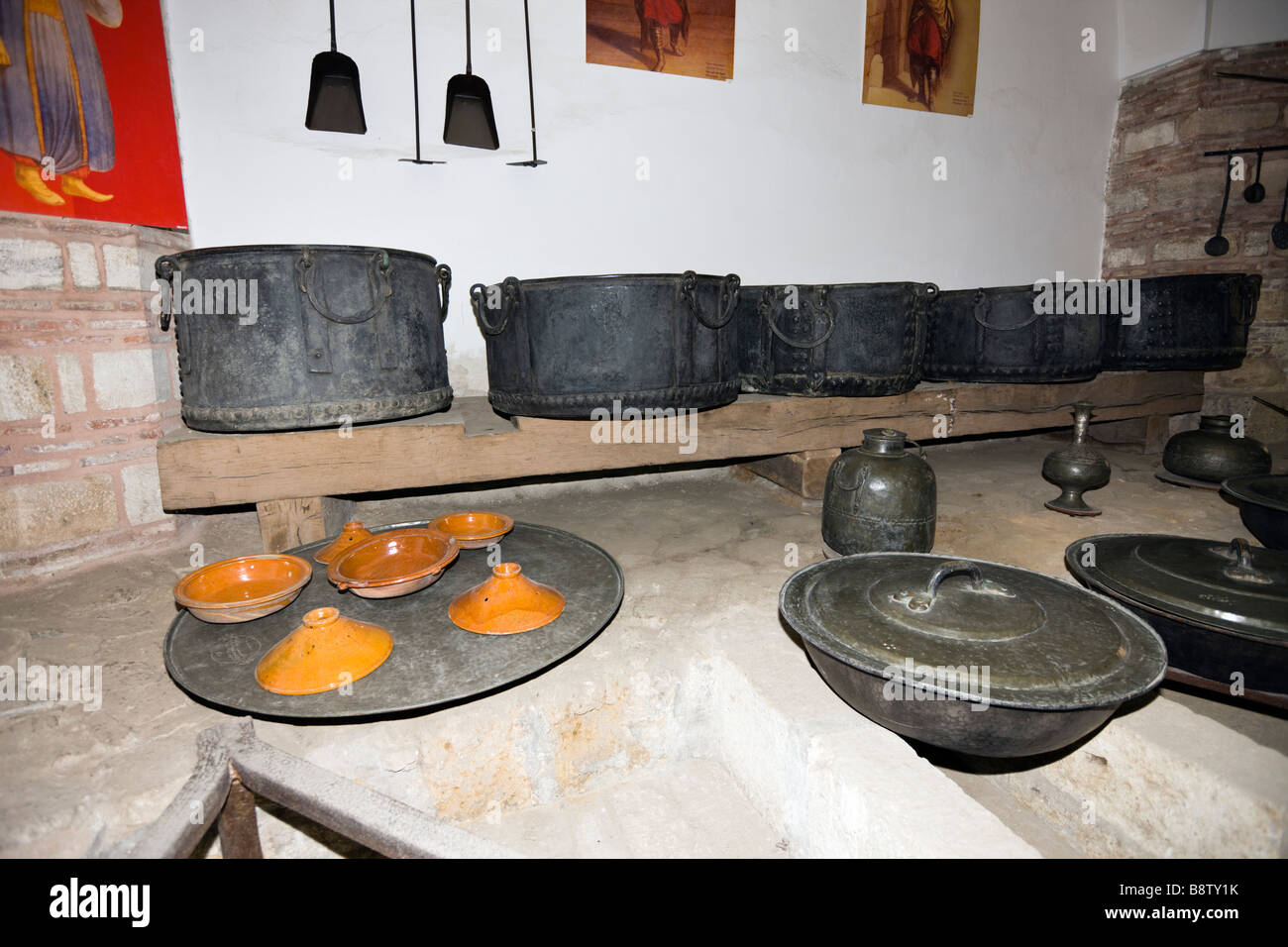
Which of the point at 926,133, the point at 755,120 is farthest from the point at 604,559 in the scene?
the point at 926,133

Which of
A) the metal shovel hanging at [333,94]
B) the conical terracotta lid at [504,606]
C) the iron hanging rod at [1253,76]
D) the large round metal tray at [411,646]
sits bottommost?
the large round metal tray at [411,646]

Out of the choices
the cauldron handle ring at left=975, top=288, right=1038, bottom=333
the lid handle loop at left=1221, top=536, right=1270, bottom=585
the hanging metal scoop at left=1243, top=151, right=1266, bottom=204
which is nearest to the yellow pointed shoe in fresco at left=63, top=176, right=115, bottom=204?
the lid handle loop at left=1221, top=536, right=1270, bottom=585

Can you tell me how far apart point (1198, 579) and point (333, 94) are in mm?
3709

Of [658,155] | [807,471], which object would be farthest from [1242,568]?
[658,155]

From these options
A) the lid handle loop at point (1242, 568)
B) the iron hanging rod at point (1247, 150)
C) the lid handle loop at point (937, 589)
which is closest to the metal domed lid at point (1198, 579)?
the lid handle loop at point (1242, 568)

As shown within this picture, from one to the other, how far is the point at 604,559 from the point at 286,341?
4.37 ft

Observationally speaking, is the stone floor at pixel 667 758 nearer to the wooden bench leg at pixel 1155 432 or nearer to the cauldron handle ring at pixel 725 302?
the cauldron handle ring at pixel 725 302

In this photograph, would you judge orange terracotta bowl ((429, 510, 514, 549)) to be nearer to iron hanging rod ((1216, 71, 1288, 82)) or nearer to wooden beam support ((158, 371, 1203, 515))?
wooden beam support ((158, 371, 1203, 515))

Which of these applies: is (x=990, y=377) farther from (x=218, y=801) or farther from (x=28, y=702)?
(x=28, y=702)

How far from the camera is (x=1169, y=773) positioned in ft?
5.17

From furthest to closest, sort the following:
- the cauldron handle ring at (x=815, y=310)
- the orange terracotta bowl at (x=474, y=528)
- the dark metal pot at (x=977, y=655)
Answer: the cauldron handle ring at (x=815, y=310) → the orange terracotta bowl at (x=474, y=528) → the dark metal pot at (x=977, y=655)

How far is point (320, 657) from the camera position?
5.30 ft

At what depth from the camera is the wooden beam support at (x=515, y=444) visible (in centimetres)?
219

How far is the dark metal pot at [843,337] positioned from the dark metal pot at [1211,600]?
132 centimetres
